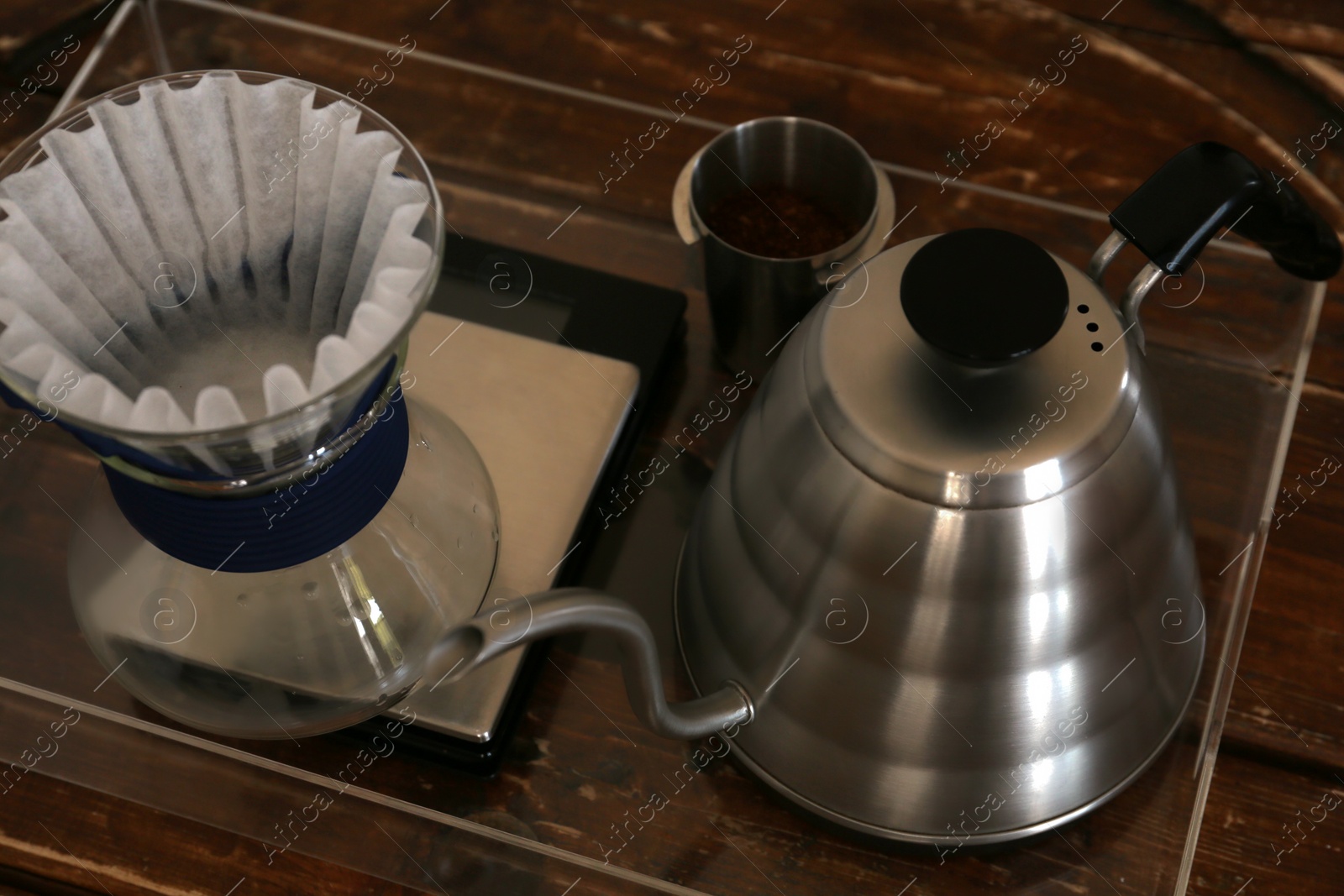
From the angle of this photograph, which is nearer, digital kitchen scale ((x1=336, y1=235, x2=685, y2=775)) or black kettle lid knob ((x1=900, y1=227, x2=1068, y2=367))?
black kettle lid knob ((x1=900, y1=227, x2=1068, y2=367))

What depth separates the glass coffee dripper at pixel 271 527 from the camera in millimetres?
365

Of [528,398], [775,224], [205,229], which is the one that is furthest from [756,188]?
[205,229]

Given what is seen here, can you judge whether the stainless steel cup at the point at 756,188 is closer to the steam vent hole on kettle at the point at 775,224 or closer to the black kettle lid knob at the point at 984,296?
the steam vent hole on kettle at the point at 775,224

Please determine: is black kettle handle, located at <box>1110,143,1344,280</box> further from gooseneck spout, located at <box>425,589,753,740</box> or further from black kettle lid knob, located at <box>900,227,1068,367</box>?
gooseneck spout, located at <box>425,589,753,740</box>

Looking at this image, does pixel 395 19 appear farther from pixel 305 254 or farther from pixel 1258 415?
pixel 1258 415

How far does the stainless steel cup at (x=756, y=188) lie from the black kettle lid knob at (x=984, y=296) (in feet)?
0.48

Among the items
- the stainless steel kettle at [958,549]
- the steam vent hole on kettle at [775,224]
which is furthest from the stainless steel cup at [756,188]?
the stainless steel kettle at [958,549]

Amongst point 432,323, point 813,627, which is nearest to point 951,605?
point 813,627

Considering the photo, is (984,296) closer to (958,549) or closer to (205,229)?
(958,549)

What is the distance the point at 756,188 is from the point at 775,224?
21mm

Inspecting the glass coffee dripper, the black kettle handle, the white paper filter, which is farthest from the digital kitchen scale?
the black kettle handle

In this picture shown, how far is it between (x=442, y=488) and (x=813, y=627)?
16 centimetres

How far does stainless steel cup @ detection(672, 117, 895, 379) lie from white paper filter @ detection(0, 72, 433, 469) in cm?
16

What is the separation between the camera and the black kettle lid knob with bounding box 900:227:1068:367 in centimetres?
33
